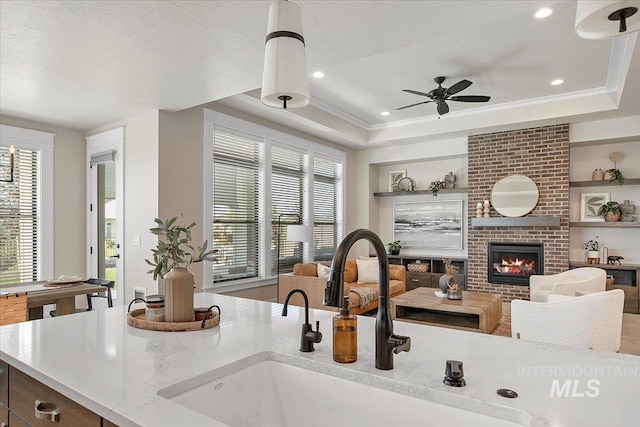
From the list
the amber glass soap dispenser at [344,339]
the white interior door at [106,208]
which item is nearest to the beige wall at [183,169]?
the white interior door at [106,208]

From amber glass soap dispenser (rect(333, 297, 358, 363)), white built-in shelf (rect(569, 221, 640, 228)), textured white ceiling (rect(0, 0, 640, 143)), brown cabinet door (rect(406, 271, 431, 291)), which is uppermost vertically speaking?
textured white ceiling (rect(0, 0, 640, 143))

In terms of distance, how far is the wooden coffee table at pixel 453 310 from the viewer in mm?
4066

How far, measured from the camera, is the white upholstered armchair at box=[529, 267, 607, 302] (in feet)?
13.2

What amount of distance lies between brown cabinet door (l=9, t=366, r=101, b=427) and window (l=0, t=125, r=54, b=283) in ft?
14.0

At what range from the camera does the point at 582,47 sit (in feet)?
13.0

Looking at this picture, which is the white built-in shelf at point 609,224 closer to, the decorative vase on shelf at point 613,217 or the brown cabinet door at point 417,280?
the decorative vase on shelf at point 613,217

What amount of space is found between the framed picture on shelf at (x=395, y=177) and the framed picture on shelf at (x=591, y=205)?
299 cm

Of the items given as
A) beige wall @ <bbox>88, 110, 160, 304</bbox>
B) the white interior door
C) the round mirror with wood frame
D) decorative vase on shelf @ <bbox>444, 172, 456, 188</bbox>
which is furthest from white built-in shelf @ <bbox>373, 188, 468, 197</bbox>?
the white interior door

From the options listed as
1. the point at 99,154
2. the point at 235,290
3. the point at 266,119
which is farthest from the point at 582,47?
the point at 99,154

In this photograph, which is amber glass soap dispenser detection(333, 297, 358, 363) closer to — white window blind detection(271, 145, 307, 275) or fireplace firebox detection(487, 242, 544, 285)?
white window blind detection(271, 145, 307, 275)

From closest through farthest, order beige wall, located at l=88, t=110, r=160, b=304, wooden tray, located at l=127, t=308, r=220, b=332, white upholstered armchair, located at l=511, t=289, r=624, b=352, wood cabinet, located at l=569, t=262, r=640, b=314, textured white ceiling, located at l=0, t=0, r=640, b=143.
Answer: wooden tray, located at l=127, t=308, r=220, b=332 < textured white ceiling, located at l=0, t=0, r=640, b=143 < white upholstered armchair, located at l=511, t=289, r=624, b=352 < beige wall, located at l=88, t=110, r=160, b=304 < wood cabinet, located at l=569, t=262, r=640, b=314

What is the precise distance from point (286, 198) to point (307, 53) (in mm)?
3314

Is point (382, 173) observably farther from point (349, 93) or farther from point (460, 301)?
point (460, 301)

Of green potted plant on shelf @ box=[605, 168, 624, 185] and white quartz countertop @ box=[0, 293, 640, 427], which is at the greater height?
green potted plant on shelf @ box=[605, 168, 624, 185]
